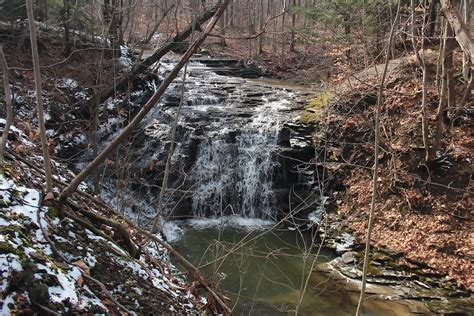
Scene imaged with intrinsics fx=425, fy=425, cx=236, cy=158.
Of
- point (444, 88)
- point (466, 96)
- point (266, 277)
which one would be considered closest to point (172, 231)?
point (266, 277)

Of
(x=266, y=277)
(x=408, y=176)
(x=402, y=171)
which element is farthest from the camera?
(x=402, y=171)

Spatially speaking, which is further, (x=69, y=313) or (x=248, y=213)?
(x=248, y=213)

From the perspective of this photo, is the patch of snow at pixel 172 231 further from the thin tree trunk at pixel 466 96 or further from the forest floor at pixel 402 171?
the thin tree trunk at pixel 466 96

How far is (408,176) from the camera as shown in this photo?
1031cm

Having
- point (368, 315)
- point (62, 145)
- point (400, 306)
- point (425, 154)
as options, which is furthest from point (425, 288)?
point (62, 145)

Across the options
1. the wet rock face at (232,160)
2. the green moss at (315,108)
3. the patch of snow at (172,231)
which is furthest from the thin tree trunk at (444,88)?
the patch of snow at (172,231)

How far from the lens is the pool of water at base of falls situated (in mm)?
7344

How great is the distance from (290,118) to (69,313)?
11.0 m

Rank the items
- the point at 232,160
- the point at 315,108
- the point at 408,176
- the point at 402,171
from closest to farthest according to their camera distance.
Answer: the point at 408,176
the point at 402,171
the point at 232,160
the point at 315,108

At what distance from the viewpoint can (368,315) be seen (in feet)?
23.9

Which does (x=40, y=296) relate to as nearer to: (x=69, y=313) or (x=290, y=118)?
(x=69, y=313)

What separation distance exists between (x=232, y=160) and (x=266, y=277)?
5.13 m

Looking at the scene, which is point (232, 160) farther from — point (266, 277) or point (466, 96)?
point (466, 96)

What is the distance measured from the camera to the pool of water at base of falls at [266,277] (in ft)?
24.1
